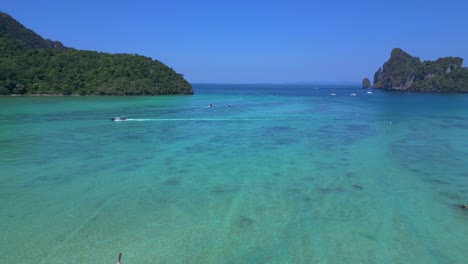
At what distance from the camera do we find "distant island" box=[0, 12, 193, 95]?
7412cm

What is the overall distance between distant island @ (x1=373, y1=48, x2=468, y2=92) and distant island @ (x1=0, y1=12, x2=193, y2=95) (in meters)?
93.1

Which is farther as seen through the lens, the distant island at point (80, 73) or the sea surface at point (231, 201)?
the distant island at point (80, 73)

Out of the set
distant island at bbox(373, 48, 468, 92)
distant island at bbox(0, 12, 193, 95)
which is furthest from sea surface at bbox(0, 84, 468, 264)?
distant island at bbox(373, 48, 468, 92)

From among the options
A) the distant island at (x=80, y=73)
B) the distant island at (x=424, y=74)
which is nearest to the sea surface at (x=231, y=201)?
the distant island at (x=80, y=73)

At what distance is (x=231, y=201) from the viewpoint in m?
13.1

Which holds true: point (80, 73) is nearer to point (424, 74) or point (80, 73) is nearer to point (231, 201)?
point (231, 201)

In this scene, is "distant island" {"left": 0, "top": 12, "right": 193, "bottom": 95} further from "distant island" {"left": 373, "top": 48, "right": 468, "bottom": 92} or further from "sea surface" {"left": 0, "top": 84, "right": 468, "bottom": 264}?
"distant island" {"left": 373, "top": 48, "right": 468, "bottom": 92}

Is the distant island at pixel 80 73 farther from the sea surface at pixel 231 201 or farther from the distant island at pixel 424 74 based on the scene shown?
the distant island at pixel 424 74

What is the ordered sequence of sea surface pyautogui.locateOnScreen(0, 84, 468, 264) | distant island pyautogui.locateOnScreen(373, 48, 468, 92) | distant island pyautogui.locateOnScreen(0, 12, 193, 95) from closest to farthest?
sea surface pyautogui.locateOnScreen(0, 84, 468, 264), distant island pyautogui.locateOnScreen(0, 12, 193, 95), distant island pyautogui.locateOnScreen(373, 48, 468, 92)

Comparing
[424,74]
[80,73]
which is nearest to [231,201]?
[80,73]

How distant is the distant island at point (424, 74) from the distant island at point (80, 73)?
9315 centimetres

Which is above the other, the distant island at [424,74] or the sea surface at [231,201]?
the distant island at [424,74]

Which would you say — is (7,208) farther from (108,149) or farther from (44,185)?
(108,149)

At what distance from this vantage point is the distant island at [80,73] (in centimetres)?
7412
